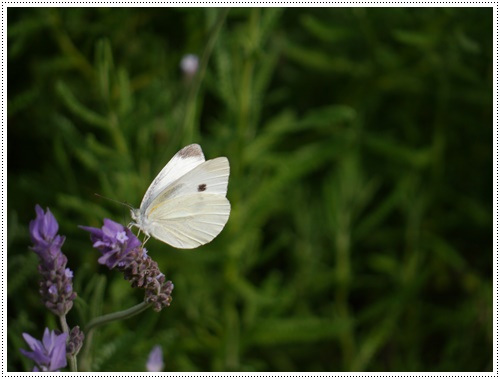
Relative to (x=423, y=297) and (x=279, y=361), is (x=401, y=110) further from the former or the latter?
(x=279, y=361)

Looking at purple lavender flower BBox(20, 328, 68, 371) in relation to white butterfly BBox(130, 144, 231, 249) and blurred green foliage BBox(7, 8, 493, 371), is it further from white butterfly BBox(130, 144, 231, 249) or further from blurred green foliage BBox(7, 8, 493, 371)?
blurred green foliage BBox(7, 8, 493, 371)

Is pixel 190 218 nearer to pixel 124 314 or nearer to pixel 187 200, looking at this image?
pixel 187 200

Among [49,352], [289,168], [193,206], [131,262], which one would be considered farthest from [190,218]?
[289,168]

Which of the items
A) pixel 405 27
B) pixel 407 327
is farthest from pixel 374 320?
pixel 405 27

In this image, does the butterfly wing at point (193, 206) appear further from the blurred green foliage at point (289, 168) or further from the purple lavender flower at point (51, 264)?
the blurred green foliage at point (289, 168)

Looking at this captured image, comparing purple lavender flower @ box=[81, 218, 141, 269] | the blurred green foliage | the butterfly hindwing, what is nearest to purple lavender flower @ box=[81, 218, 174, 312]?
purple lavender flower @ box=[81, 218, 141, 269]
